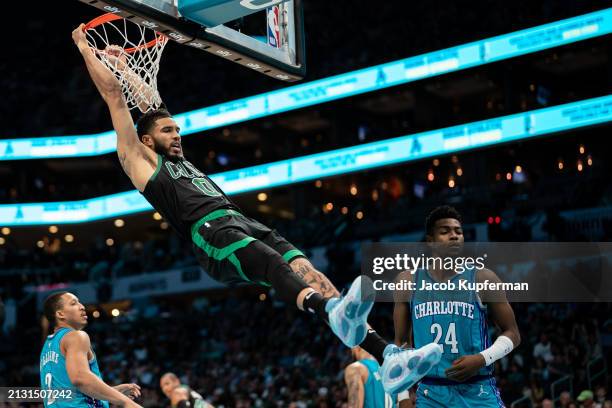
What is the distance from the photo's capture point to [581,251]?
563 inches

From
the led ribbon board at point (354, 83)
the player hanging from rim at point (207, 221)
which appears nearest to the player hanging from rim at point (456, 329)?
the player hanging from rim at point (207, 221)

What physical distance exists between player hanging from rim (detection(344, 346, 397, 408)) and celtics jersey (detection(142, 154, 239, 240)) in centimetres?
235

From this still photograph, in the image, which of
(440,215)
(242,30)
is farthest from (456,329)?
(242,30)

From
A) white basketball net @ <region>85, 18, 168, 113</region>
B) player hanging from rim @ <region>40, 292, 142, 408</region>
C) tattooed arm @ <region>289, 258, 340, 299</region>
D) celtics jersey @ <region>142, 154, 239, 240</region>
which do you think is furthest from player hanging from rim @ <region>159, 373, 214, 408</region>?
tattooed arm @ <region>289, 258, 340, 299</region>

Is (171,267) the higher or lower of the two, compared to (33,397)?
higher

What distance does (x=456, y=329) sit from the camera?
6012mm

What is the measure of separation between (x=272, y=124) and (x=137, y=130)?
2689cm

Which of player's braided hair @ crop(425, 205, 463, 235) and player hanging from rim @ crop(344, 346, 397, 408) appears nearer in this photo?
player's braided hair @ crop(425, 205, 463, 235)

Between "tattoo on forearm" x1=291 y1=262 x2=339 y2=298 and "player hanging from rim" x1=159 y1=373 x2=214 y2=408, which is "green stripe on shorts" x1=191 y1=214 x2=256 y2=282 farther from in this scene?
"player hanging from rim" x1=159 y1=373 x2=214 y2=408

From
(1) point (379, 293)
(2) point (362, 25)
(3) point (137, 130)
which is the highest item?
(2) point (362, 25)

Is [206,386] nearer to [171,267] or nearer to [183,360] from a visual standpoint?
[183,360]

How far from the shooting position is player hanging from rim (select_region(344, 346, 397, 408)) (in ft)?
26.4

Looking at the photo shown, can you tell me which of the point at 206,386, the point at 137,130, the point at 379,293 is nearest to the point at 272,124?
the point at 206,386

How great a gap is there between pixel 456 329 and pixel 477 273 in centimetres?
41
